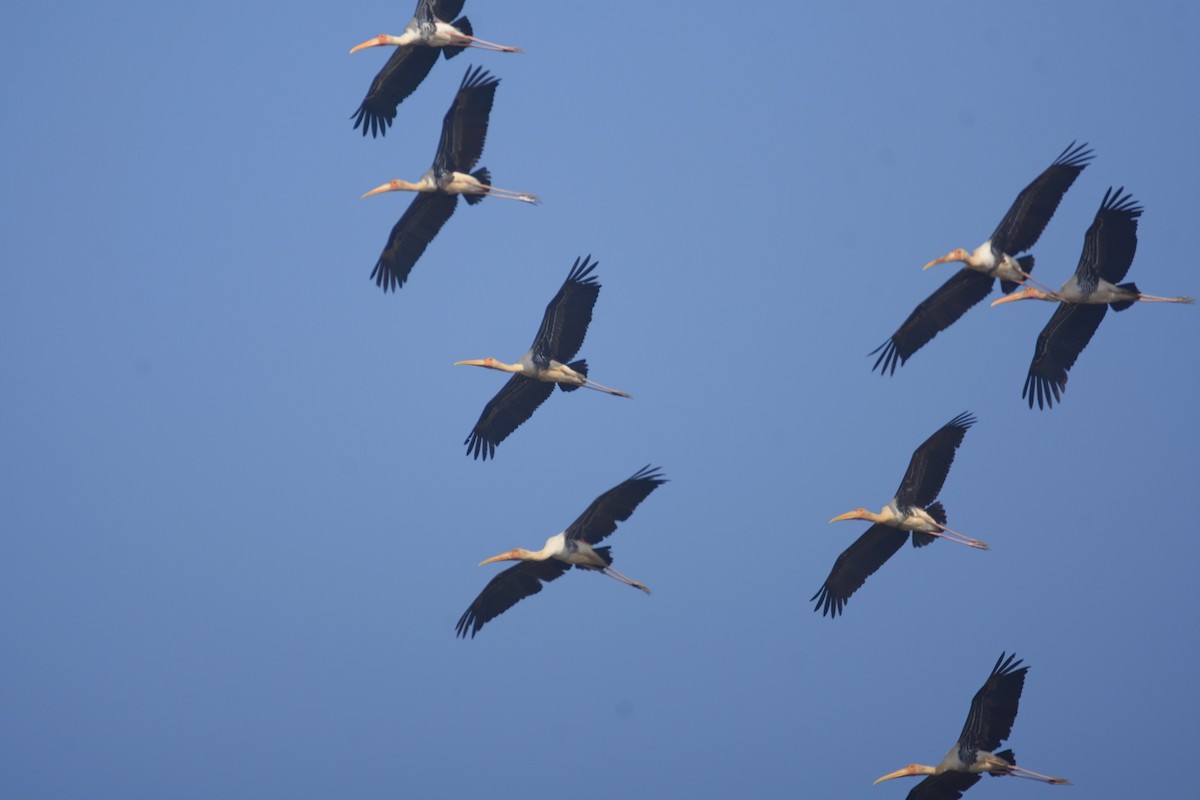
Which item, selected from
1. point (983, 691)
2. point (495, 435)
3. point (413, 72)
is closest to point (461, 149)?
point (413, 72)

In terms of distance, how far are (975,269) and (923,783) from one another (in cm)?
857

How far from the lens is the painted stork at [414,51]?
1474 inches

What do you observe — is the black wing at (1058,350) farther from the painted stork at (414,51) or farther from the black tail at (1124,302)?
the painted stork at (414,51)

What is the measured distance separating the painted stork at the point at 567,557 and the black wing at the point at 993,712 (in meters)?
5.70

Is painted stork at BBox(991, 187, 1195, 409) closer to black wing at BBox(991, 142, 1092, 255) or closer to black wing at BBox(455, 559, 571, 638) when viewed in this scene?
black wing at BBox(991, 142, 1092, 255)

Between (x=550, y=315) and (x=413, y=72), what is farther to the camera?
(x=413, y=72)

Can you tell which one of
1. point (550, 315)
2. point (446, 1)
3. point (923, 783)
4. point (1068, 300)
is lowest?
point (923, 783)

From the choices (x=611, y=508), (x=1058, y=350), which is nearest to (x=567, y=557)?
(x=611, y=508)

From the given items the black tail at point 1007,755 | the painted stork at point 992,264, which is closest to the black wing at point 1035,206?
the painted stork at point 992,264

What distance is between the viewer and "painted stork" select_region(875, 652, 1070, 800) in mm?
33938

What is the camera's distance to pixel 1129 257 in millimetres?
34938

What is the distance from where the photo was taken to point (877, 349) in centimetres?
3675

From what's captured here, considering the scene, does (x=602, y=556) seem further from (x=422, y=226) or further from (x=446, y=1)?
(x=446, y=1)

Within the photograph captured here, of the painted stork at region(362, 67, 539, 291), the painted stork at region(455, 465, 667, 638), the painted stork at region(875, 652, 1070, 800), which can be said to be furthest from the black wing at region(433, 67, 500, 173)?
the painted stork at region(875, 652, 1070, 800)
